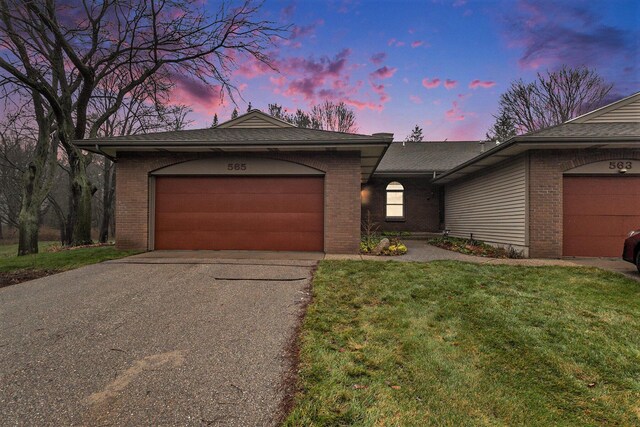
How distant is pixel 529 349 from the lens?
3074 mm

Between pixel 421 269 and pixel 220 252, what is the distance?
227 inches

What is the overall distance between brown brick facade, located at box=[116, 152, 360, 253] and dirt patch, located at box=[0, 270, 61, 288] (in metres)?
2.63

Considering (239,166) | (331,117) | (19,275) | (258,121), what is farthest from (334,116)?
(19,275)

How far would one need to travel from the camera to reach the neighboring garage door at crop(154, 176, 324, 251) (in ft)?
29.8

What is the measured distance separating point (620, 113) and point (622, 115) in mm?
95

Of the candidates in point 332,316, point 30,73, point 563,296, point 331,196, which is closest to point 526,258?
point 563,296

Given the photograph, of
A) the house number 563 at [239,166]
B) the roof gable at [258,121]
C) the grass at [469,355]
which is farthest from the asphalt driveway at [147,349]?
the roof gable at [258,121]

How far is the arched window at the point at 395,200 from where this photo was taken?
52.5ft

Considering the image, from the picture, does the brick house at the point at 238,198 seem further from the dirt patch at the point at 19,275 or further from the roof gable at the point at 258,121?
the roof gable at the point at 258,121

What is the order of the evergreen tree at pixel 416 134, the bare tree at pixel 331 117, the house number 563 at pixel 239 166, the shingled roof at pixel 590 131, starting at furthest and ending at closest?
the evergreen tree at pixel 416 134, the bare tree at pixel 331 117, the house number 563 at pixel 239 166, the shingled roof at pixel 590 131

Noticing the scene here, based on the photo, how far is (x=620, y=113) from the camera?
33.4ft

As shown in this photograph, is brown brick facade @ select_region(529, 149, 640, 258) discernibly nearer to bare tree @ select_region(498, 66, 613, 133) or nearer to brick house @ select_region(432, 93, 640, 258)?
brick house @ select_region(432, 93, 640, 258)

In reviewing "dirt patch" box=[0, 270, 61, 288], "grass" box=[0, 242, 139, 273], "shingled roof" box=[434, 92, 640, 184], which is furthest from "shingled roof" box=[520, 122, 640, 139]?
"dirt patch" box=[0, 270, 61, 288]

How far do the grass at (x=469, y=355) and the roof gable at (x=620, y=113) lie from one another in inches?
313
